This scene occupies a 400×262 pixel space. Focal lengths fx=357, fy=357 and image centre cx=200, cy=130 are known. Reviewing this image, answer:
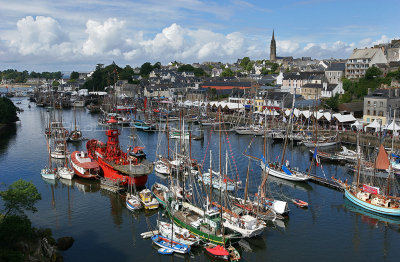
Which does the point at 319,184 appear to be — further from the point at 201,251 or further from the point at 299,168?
the point at 201,251

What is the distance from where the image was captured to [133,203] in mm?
32000

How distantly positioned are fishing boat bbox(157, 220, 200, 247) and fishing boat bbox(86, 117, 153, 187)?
897cm

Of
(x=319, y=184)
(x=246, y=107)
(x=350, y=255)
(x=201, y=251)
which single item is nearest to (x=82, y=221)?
(x=201, y=251)

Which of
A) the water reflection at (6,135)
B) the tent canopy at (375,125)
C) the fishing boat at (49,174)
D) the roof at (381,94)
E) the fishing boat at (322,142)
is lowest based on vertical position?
the fishing boat at (49,174)

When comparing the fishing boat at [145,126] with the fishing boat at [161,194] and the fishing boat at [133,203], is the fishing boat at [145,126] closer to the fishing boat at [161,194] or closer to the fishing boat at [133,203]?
the fishing boat at [161,194]

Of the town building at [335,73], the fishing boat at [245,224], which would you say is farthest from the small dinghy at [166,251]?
the town building at [335,73]

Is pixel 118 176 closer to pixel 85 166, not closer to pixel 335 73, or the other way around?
pixel 85 166

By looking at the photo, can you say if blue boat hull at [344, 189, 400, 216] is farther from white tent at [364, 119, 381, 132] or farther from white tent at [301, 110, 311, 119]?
white tent at [301, 110, 311, 119]

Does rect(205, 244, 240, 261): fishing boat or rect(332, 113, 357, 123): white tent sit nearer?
rect(205, 244, 240, 261): fishing boat

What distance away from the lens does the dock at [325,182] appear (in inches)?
1500

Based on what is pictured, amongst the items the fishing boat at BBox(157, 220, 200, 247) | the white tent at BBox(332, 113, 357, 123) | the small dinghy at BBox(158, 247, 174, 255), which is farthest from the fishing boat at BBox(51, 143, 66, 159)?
the white tent at BBox(332, 113, 357, 123)

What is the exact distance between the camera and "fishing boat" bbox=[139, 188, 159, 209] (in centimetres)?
3200

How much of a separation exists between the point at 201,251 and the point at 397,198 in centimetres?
1899

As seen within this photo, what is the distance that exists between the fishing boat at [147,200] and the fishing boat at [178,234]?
4846mm
